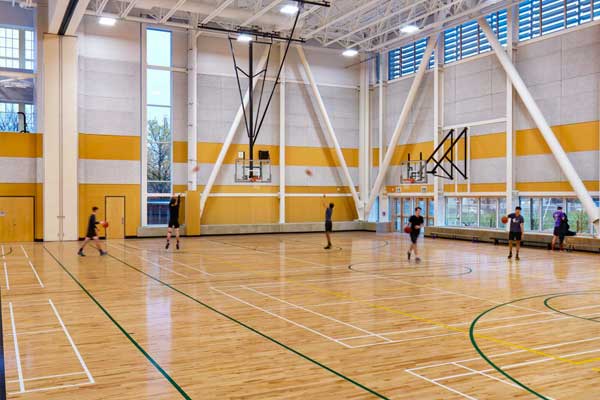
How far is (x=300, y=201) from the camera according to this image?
33.4 meters

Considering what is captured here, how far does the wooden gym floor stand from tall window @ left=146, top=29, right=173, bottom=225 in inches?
521

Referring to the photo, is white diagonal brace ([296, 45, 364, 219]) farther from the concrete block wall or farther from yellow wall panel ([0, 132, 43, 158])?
yellow wall panel ([0, 132, 43, 158])

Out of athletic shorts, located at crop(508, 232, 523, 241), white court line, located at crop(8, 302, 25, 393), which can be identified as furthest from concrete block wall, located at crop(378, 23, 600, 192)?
white court line, located at crop(8, 302, 25, 393)

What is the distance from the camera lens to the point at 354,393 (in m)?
5.91

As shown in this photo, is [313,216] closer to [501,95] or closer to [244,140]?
[244,140]

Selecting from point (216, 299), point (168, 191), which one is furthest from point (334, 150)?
point (216, 299)

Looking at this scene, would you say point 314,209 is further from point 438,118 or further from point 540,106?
point 540,106

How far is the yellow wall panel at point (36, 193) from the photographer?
26359 mm

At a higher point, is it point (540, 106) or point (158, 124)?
point (540, 106)

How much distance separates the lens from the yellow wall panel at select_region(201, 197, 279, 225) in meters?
31.0

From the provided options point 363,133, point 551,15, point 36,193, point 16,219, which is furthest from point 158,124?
point 551,15

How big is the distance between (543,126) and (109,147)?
20367mm

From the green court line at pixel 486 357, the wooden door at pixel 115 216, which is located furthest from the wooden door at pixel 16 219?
the green court line at pixel 486 357

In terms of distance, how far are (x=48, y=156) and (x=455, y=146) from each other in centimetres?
1996
